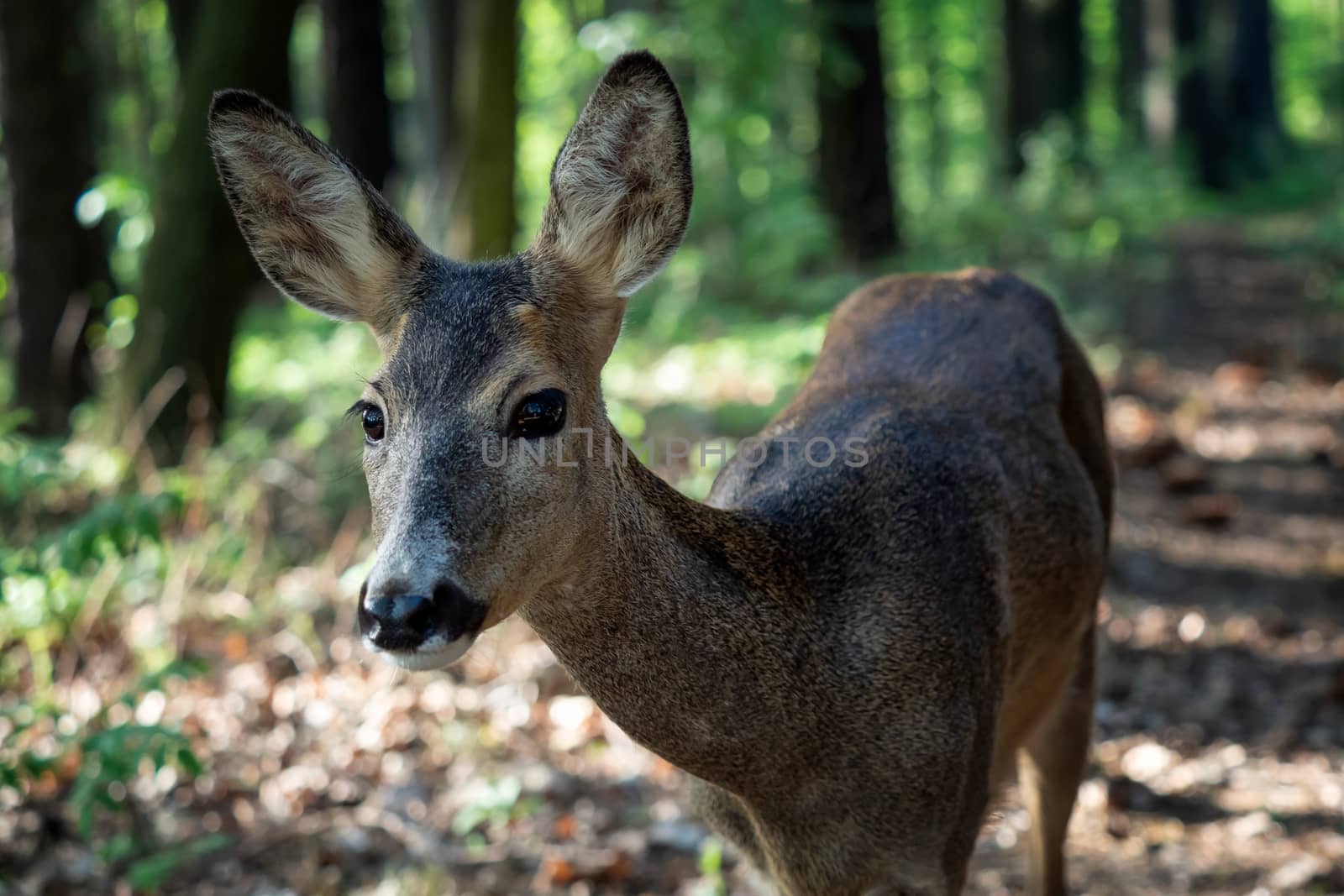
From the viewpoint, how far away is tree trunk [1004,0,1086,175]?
23.4 meters

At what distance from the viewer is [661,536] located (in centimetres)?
321

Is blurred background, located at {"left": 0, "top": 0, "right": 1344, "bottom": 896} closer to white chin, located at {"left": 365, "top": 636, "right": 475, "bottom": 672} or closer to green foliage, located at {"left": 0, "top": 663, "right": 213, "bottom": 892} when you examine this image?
green foliage, located at {"left": 0, "top": 663, "right": 213, "bottom": 892}

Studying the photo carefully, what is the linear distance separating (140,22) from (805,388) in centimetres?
1818

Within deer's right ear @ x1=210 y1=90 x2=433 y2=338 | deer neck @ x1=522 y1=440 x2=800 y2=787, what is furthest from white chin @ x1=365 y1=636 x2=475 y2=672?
deer's right ear @ x1=210 y1=90 x2=433 y2=338

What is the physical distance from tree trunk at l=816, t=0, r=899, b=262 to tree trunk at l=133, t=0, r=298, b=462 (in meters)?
6.95

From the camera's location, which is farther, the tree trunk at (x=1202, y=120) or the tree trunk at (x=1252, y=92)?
the tree trunk at (x=1252, y=92)

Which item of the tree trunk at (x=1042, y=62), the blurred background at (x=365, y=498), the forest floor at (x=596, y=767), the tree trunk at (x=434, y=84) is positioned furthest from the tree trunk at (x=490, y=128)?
the tree trunk at (x=1042, y=62)

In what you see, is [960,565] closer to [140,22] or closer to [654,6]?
[654,6]

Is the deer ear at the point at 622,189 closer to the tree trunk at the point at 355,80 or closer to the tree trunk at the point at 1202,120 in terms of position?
the tree trunk at the point at 355,80

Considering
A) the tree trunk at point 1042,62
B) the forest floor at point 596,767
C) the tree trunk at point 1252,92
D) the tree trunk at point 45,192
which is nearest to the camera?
the forest floor at point 596,767

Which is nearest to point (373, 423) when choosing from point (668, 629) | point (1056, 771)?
point (668, 629)

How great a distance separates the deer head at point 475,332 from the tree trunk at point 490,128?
19.6ft

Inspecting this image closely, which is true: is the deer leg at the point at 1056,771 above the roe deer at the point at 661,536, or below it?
below

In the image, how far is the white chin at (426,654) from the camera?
251 centimetres
